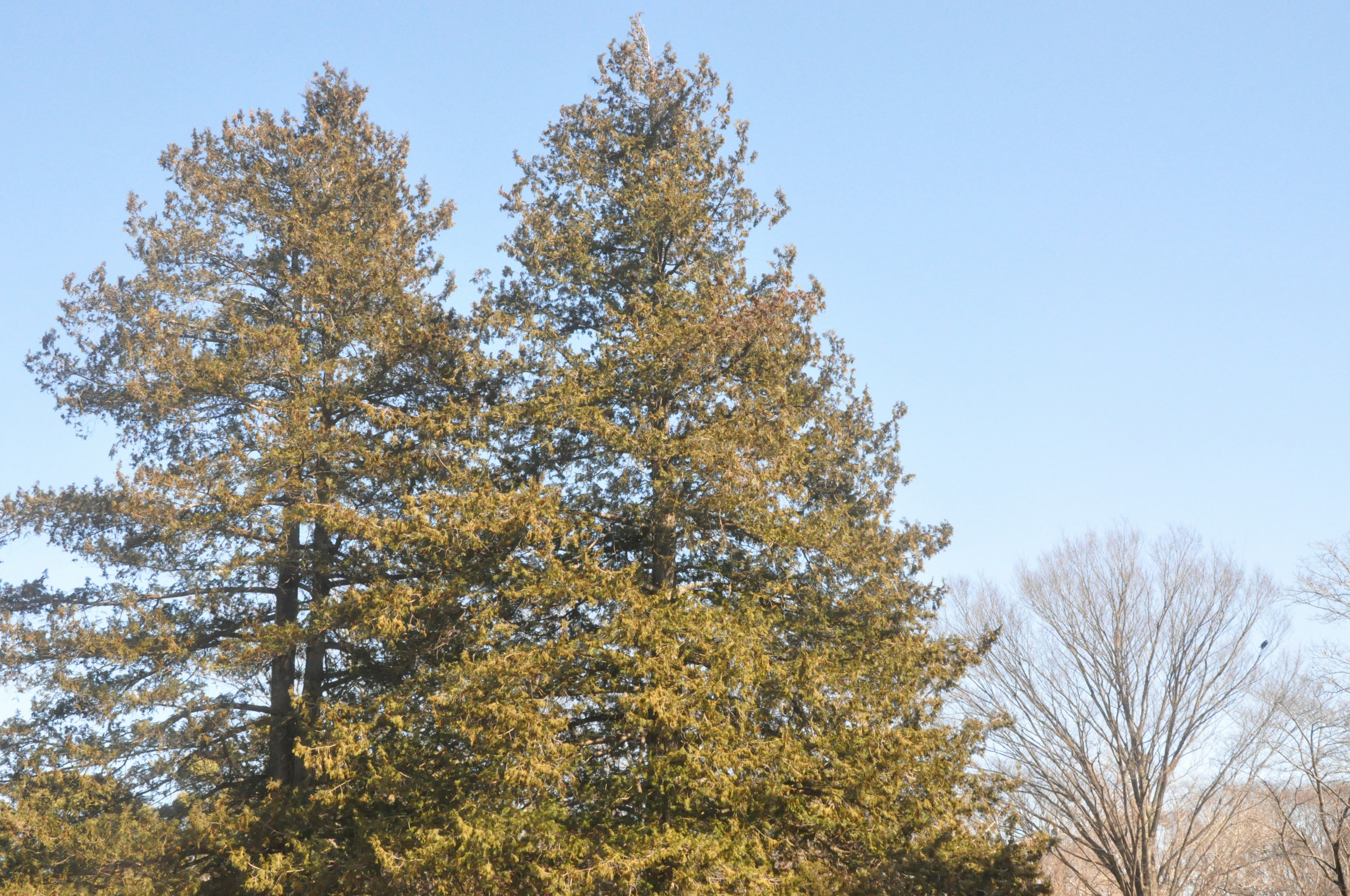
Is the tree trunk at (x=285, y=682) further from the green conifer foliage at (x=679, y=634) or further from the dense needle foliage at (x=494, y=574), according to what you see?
the green conifer foliage at (x=679, y=634)

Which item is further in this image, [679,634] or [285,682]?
[285,682]

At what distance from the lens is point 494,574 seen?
11133 millimetres

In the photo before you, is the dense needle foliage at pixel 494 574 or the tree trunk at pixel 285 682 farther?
the tree trunk at pixel 285 682

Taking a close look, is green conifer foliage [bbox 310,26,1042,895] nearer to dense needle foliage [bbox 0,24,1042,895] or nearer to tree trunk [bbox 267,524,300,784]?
dense needle foliage [bbox 0,24,1042,895]

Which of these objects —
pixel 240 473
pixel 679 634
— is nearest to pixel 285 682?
pixel 240 473

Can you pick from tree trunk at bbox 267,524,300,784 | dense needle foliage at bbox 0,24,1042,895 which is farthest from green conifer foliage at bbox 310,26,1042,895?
tree trunk at bbox 267,524,300,784

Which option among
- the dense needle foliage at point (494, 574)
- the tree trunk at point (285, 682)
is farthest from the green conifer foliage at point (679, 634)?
the tree trunk at point (285, 682)

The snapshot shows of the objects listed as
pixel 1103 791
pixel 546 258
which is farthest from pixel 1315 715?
pixel 546 258

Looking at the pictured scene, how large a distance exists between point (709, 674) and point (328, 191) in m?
10.3

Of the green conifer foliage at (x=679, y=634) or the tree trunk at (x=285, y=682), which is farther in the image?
the tree trunk at (x=285, y=682)

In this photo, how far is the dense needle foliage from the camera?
32.1 feet

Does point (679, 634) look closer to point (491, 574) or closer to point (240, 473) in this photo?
point (491, 574)

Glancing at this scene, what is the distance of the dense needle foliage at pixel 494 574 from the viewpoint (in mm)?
9781

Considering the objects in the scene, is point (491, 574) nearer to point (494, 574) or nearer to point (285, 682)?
point (494, 574)
